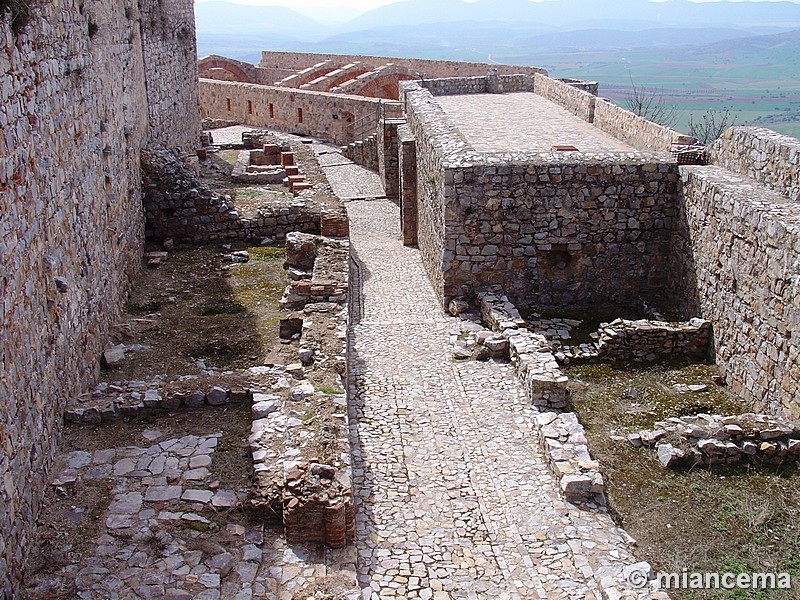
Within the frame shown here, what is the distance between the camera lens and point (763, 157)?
9836mm

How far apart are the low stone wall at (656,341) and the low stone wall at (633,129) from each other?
3003 millimetres

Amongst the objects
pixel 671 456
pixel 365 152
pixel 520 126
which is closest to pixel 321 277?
pixel 671 456

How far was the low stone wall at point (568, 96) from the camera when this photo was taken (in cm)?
1656

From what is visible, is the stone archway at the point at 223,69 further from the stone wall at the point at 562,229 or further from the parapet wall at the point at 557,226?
the stone wall at the point at 562,229

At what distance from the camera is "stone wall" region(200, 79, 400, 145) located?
26.6 m

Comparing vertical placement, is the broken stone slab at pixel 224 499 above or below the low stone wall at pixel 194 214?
below

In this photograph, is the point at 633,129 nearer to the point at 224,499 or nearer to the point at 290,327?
the point at 290,327

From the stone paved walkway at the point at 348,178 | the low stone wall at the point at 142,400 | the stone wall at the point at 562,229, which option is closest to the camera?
the low stone wall at the point at 142,400

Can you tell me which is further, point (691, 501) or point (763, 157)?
point (763, 157)

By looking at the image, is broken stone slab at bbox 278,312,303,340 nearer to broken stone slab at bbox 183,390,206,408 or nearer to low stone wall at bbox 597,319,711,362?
broken stone slab at bbox 183,390,206,408

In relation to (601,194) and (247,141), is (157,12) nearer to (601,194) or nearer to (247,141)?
(247,141)

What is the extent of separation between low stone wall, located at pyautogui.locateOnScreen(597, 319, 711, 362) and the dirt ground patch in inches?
32.2

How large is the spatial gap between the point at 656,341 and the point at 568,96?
400 inches

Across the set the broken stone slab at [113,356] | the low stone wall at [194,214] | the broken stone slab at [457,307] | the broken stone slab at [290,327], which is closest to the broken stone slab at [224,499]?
the broken stone slab at [113,356]
